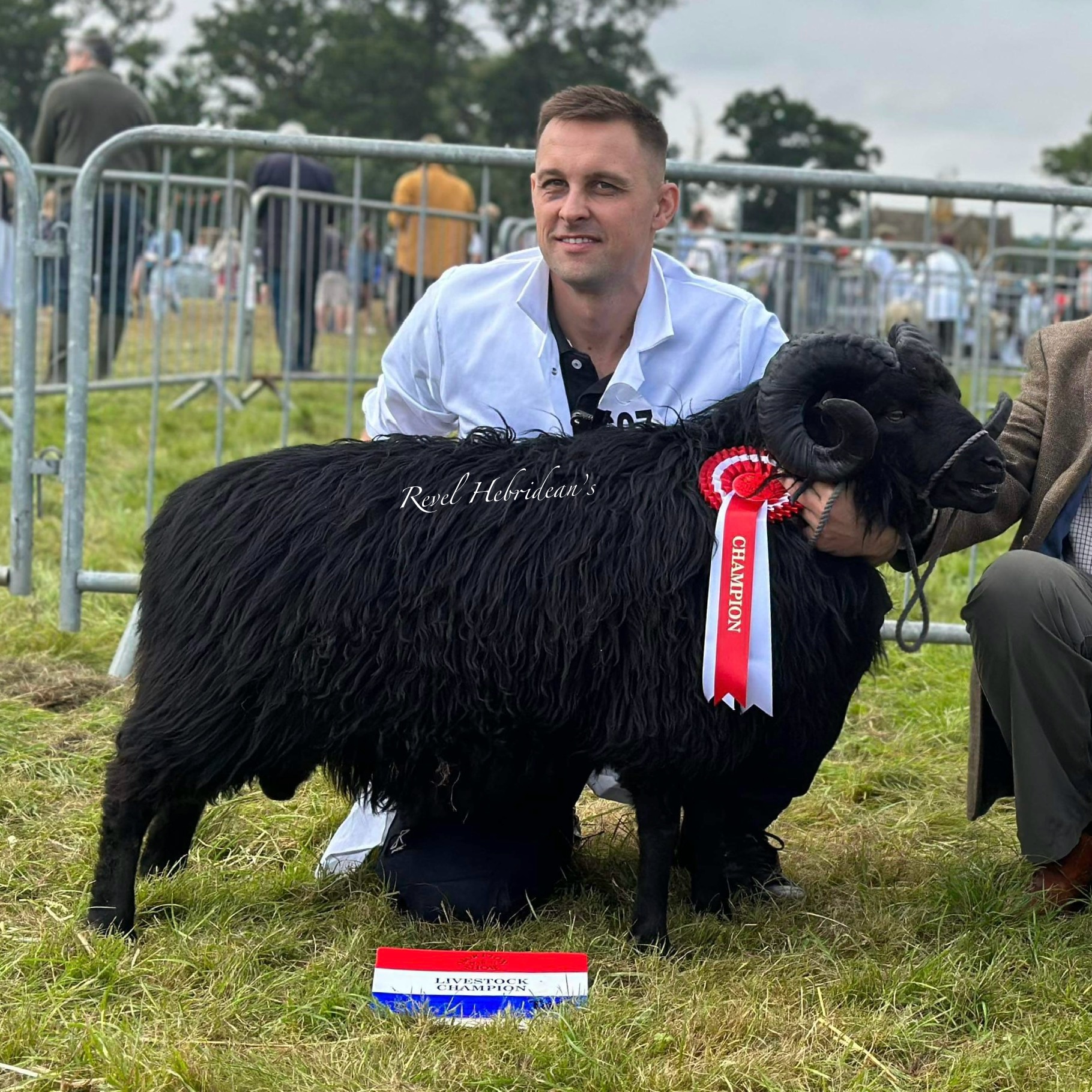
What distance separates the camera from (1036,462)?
351 centimetres

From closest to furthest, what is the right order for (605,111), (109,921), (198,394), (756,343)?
(109,921) < (605,111) < (756,343) < (198,394)

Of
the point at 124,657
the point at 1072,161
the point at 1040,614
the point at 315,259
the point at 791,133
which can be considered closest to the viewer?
the point at 1040,614

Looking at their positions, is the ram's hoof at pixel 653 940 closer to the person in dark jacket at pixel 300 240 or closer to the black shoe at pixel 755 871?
the black shoe at pixel 755 871

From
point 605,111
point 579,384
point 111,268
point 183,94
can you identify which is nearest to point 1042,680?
point 579,384

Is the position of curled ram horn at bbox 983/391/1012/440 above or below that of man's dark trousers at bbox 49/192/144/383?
below

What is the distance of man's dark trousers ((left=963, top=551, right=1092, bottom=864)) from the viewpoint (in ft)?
10.4

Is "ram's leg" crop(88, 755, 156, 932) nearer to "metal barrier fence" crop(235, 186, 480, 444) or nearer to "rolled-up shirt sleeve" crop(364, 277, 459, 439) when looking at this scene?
"rolled-up shirt sleeve" crop(364, 277, 459, 439)

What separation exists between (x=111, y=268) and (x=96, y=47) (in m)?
2.34

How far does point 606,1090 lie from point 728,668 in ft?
2.85

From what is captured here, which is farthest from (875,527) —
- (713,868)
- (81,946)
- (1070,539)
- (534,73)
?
(534,73)

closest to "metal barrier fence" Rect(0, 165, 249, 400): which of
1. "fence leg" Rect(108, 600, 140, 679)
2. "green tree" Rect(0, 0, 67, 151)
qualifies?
"fence leg" Rect(108, 600, 140, 679)

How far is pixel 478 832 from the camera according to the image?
3.46m

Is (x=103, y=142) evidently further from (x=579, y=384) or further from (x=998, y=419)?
(x=998, y=419)

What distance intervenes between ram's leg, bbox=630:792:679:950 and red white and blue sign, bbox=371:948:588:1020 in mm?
289
